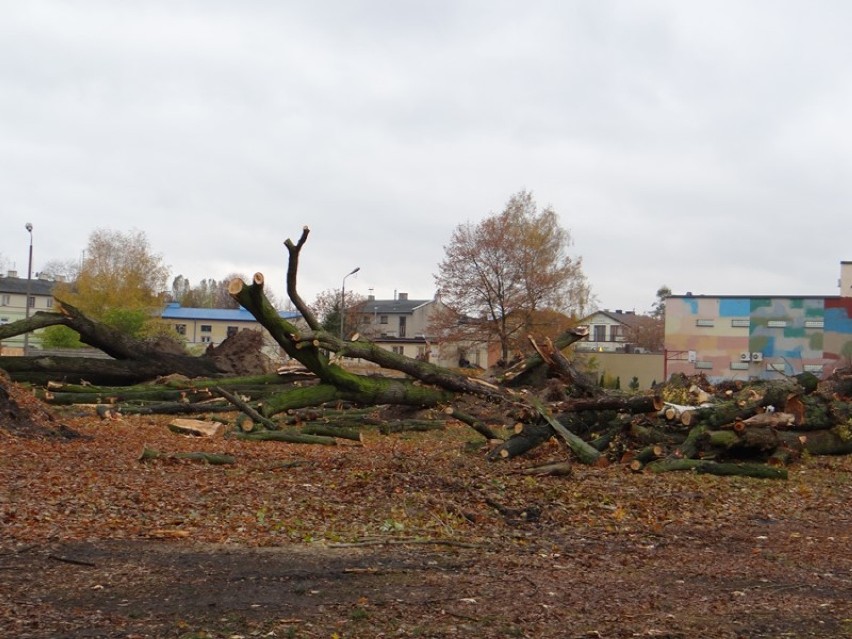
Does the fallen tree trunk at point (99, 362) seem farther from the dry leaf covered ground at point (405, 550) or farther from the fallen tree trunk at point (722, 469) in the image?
the fallen tree trunk at point (722, 469)

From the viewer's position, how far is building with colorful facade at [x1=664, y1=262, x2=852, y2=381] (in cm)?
4859

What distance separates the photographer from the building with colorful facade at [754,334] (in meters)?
48.6

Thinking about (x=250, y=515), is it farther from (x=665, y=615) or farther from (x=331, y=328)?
(x=331, y=328)

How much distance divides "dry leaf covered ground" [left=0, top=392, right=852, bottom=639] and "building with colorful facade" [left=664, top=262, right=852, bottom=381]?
1527 inches

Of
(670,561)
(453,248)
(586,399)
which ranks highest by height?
(453,248)

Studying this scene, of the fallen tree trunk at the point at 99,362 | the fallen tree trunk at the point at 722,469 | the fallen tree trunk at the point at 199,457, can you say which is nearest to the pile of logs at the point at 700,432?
the fallen tree trunk at the point at 722,469

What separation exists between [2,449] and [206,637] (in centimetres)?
837

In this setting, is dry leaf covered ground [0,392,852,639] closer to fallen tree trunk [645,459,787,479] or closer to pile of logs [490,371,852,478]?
fallen tree trunk [645,459,787,479]

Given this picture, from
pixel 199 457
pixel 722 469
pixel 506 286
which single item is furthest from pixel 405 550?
pixel 506 286

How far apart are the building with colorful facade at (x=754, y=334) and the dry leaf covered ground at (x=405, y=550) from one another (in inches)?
1527

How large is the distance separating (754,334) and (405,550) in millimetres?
46001

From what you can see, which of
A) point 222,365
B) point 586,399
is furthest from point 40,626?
point 222,365

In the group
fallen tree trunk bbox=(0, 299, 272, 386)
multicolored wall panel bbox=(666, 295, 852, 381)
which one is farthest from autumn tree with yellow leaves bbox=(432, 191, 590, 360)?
fallen tree trunk bbox=(0, 299, 272, 386)

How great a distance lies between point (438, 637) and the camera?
5.36 m
